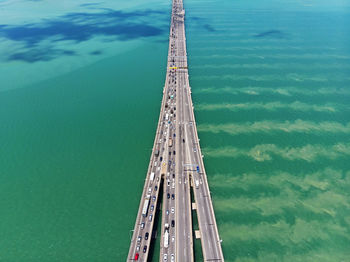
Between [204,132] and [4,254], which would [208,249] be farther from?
[4,254]

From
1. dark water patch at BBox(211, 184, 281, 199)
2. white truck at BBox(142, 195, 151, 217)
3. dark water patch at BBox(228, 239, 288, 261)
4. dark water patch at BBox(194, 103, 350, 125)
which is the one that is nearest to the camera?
dark water patch at BBox(228, 239, 288, 261)

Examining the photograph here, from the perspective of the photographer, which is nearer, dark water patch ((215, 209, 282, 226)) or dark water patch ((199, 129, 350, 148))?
dark water patch ((215, 209, 282, 226))

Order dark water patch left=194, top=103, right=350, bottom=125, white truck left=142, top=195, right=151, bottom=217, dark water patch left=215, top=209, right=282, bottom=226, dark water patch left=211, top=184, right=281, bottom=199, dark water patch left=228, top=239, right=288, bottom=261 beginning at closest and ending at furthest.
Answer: dark water patch left=228, top=239, right=288, bottom=261 < white truck left=142, top=195, right=151, bottom=217 < dark water patch left=215, top=209, right=282, bottom=226 < dark water patch left=211, top=184, right=281, bottom=199 < dark water patch left=194, top=103, right=350, bottom=125

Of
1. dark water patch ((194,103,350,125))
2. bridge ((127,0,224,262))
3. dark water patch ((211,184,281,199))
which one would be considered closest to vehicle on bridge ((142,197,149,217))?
bridge ((127,0,224,262))

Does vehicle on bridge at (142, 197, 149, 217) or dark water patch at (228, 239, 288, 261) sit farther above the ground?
vehicle on bridge at (142, 197, 149, 217)

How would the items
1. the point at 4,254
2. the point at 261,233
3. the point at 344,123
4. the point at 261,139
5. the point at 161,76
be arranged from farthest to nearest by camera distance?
the point at 161,76 → the point at 344,123 → the point at 261,139 → the point at 261,233 → the point at 4,254

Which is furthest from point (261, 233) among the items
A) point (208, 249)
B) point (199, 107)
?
point (199, 107)

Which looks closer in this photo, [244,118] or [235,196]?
[235,196]

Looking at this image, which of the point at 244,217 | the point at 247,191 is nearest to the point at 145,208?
the point at 244,217

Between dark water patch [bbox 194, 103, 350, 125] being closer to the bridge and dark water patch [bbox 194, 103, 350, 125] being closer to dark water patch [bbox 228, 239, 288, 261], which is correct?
the bridge
